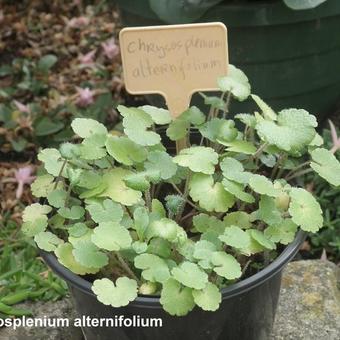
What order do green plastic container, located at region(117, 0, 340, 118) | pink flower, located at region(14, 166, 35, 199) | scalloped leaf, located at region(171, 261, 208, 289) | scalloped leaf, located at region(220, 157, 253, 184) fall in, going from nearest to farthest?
scalloped leaf, located at region(171, 261, 208, 289), scalloped leaf, located at region(220, 157, 253, 184), green plastic container, located at region(117, 0, 340, 118), pink flower, located at region(14, 166, 35, 199)

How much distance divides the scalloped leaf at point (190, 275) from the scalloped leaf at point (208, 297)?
0.05 feet

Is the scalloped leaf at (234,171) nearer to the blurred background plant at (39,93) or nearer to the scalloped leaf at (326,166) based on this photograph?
the scalloped leaf at (326,166)

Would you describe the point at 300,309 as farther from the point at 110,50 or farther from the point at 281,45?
the point at 110,50

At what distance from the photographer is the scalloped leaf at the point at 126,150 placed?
3.13 ft

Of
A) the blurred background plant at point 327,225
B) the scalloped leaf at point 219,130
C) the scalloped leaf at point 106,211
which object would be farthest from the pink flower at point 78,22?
the scalloped leaf at point 106,211

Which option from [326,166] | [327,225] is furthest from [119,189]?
[327,225]

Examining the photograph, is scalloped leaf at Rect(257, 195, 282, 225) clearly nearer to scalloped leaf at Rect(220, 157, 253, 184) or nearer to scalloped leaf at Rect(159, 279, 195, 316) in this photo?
scalloped leaf at Rect(220, 157, 253, 184)

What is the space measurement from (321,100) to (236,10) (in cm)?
39

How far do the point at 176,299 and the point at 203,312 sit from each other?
96 mm

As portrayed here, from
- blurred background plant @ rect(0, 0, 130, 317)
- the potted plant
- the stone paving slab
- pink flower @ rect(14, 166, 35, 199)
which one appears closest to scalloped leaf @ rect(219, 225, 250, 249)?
the potted plant

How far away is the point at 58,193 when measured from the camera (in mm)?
974

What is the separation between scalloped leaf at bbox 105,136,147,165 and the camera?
95cm

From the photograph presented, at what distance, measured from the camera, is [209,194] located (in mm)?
916

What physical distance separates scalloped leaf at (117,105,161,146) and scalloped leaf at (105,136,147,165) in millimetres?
15
